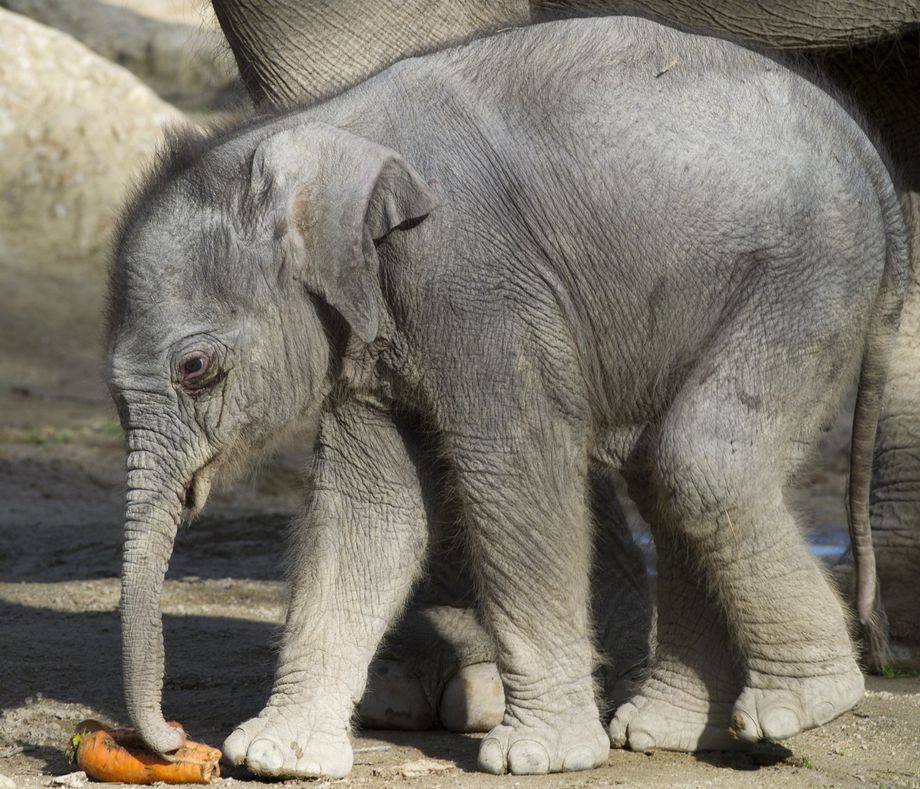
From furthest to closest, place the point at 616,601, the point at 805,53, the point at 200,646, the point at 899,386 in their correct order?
the point at 899,386 → the point at 200,646 → the point at 805,53 → the point at 616,601

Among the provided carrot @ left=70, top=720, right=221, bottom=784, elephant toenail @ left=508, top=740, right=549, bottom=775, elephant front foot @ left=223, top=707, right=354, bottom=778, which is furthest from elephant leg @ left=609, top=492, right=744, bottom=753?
carrot @ left=70, top=720, right=221, bottom=784

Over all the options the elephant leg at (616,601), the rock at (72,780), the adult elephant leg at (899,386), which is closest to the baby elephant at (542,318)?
the rock at (72,780)

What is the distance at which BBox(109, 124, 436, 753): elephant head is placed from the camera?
4016mm

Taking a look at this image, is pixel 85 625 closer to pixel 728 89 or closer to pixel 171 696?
pixel 171 696

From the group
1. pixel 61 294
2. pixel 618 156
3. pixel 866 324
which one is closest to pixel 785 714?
pixel 866 324

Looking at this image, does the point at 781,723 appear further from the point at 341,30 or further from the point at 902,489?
the point at 341,30

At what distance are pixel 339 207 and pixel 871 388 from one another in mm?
1522

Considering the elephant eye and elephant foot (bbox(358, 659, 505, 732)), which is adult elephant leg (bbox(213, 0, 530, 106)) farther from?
elephant foot (bbox(358, 659, 505, 732))

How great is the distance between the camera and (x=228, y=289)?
4.05 m

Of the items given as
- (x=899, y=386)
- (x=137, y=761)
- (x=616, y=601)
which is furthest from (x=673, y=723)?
(x=899, y=386)

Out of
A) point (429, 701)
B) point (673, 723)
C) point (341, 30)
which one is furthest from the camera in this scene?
point (341, 30)

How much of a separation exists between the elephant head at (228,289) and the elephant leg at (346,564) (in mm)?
374

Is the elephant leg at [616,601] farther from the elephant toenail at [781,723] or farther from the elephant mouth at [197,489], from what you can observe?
the elephant mouth at [197,489]

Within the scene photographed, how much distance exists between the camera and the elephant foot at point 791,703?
4.08 m
